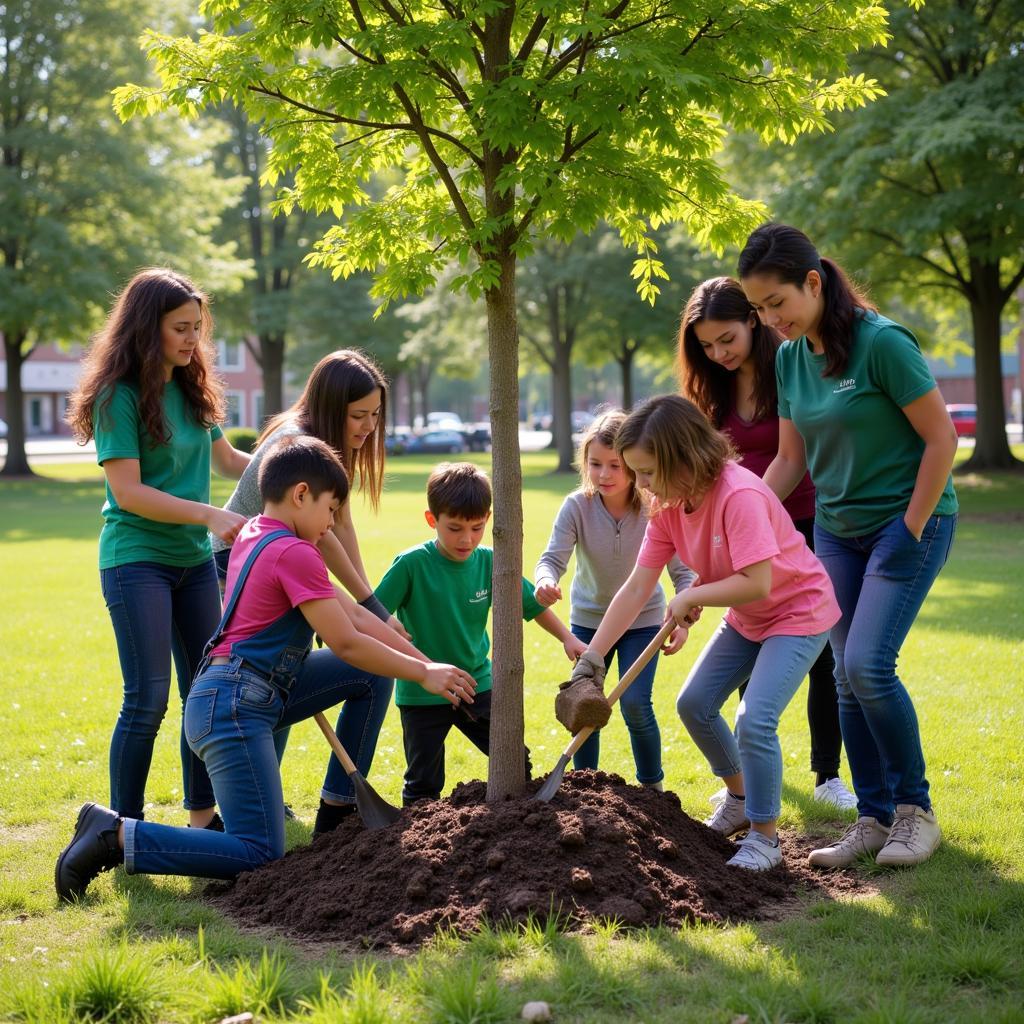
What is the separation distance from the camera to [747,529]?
433 centimetres

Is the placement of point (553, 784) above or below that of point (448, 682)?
below

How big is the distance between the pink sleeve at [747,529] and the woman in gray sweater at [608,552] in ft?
3.27

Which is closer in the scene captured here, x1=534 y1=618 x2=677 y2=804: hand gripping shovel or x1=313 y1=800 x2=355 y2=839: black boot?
x1=534 y1=618 x2=677 y2=804: hand gripping shovel

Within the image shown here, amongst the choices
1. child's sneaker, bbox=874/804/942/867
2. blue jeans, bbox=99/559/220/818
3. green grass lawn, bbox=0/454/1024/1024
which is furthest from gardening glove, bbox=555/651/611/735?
blue jeans, bbox=99/559/220/818

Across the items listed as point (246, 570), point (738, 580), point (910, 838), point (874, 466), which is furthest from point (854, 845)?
point (246, 570)

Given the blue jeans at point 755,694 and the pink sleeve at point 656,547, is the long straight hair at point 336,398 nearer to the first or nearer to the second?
the pink sleeve at point 656,547

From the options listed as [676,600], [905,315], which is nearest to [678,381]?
[676,600]

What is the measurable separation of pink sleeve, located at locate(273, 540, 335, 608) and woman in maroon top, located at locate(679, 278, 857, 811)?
1825 mm

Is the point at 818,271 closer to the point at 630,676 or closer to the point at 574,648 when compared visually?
the point at 630,676

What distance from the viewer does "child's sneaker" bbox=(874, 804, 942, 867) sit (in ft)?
14.6

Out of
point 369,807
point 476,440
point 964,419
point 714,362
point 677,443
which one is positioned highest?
point 964,419

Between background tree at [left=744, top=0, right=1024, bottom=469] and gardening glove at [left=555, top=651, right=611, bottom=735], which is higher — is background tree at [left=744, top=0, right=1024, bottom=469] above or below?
above

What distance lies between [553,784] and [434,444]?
47.1 m

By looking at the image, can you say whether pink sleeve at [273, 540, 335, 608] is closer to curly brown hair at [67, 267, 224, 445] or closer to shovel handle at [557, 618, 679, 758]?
curly brown hair at [67, 267, 224, 445]
